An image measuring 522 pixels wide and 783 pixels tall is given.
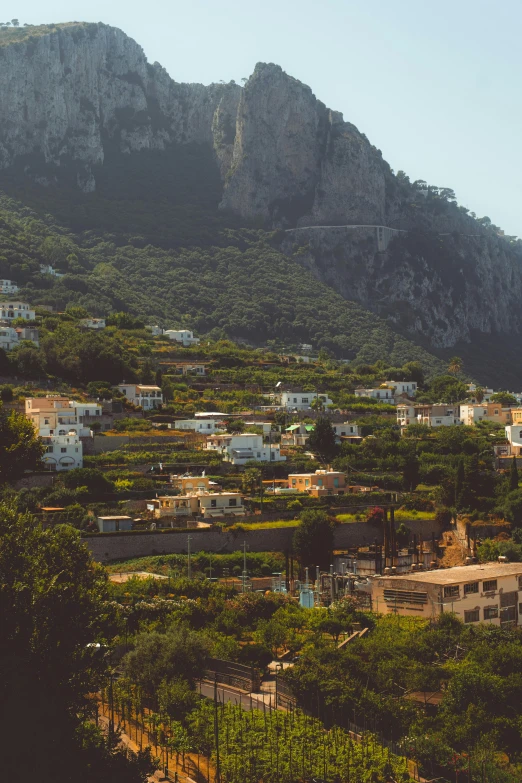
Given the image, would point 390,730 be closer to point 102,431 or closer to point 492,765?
point 492,765

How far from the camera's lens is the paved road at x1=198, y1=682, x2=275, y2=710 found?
30.9 m

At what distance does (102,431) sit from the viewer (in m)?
68.2

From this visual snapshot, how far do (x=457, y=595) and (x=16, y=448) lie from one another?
59.1 ft

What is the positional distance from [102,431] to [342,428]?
15.2m

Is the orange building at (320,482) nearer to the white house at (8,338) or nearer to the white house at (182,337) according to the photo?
the white house at (8,338)

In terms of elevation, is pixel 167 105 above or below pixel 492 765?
above

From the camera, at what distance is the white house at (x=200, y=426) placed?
7088cm

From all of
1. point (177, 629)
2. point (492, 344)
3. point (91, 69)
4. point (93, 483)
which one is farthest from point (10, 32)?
point (177, 629)

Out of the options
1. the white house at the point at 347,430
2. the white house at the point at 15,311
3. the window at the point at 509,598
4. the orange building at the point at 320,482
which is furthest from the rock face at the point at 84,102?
the window at the point at 509,598

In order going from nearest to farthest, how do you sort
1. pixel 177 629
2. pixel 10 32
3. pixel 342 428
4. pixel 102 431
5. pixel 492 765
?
pixel 492 765 → pixel 177 629 → pixel 102 431 → pixel 342 428 → pixel 10 32

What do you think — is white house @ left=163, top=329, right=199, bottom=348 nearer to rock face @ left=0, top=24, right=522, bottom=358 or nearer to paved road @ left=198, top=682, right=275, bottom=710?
rock face @ left=0, top=24, right=522, bottom=358

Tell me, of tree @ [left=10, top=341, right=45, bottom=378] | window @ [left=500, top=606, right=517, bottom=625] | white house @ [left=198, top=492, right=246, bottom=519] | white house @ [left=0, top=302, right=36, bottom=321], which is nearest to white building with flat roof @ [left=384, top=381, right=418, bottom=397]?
white house @ [left=0, top=302, right=36, bottom=321]

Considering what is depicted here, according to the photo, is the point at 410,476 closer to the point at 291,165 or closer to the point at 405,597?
the point at 405,597

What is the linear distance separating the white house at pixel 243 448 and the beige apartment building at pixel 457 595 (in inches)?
1001
